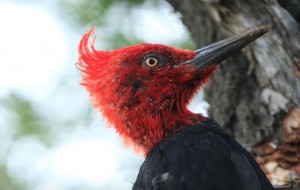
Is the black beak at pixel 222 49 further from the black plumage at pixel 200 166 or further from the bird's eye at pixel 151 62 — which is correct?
the black plumage at pixel 200 166

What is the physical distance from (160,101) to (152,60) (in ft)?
0.97

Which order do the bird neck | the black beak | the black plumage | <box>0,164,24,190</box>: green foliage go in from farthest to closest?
1. <box>0,164,24,190</box>: green foliage
2. the bird neck
3. the black beak
4. the black plumage

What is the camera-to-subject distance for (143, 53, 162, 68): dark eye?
400 centimetres

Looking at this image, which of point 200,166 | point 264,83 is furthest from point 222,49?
point 200,166

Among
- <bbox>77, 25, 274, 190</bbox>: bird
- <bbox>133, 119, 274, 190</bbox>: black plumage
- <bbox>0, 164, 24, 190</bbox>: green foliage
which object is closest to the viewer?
<bbox>133, 119, 274, 190</bbox>: black plumage

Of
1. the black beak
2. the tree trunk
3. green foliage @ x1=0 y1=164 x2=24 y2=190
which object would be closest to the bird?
the black beak

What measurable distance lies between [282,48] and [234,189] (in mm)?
1498

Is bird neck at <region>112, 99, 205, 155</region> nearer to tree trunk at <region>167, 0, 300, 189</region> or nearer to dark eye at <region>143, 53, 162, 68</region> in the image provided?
dark eye at <region>143, 53, 162, 68</region>

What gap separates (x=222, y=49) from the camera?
12.6 ft

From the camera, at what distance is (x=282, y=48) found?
427cm

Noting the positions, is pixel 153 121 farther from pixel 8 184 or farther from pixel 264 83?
pixel 8 184

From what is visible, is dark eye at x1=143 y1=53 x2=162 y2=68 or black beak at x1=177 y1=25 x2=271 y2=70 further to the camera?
dark eye at x1=143 y1=53 x2=162 y2=68

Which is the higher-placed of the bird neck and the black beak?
the black beak

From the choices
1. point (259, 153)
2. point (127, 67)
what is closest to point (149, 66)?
point (127, 67)
